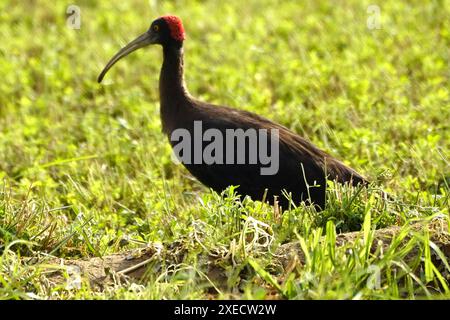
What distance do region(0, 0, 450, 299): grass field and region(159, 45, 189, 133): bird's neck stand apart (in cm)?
45

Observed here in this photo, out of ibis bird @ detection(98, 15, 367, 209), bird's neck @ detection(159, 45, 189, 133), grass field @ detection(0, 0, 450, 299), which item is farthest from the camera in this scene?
bird's neck @ detection(159, 45, 189, 133)

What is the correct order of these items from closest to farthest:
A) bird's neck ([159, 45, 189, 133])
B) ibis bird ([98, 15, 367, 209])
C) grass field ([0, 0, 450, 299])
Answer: grass field ([0, 0, 450, 299])
ibis bird ([98, 15, 367, 209])
bird's neck ([159, 45, 189, 133])

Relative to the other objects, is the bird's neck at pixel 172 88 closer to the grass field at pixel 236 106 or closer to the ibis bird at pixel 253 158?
the ibis bird at pixel 253 158

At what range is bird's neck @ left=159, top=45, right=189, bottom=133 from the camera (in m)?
6.71

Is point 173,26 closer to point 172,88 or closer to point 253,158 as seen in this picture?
point 172,88

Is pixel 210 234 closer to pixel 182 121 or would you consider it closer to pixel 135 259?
pixel 135 259

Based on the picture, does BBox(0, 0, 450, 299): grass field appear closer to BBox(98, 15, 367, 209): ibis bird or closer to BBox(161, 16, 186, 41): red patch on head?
BBox(98, 15, 367, 209): ibis bird

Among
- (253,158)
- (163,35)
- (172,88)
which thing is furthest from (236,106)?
(253,158)

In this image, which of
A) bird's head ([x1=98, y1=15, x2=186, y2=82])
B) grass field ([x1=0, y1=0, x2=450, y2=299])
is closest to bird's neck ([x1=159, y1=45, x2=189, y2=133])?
bird's head ([x1=98, y1=15, x2=186, y2=82])

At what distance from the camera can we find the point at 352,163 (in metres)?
7.04

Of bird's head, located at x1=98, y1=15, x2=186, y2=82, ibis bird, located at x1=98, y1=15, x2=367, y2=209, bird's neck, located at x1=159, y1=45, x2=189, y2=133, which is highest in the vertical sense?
bird's head, located at x1=98, y1=15, x2=186, y2=82

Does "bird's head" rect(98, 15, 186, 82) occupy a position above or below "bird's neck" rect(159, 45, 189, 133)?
above

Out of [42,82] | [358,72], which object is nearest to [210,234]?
[358,72]
